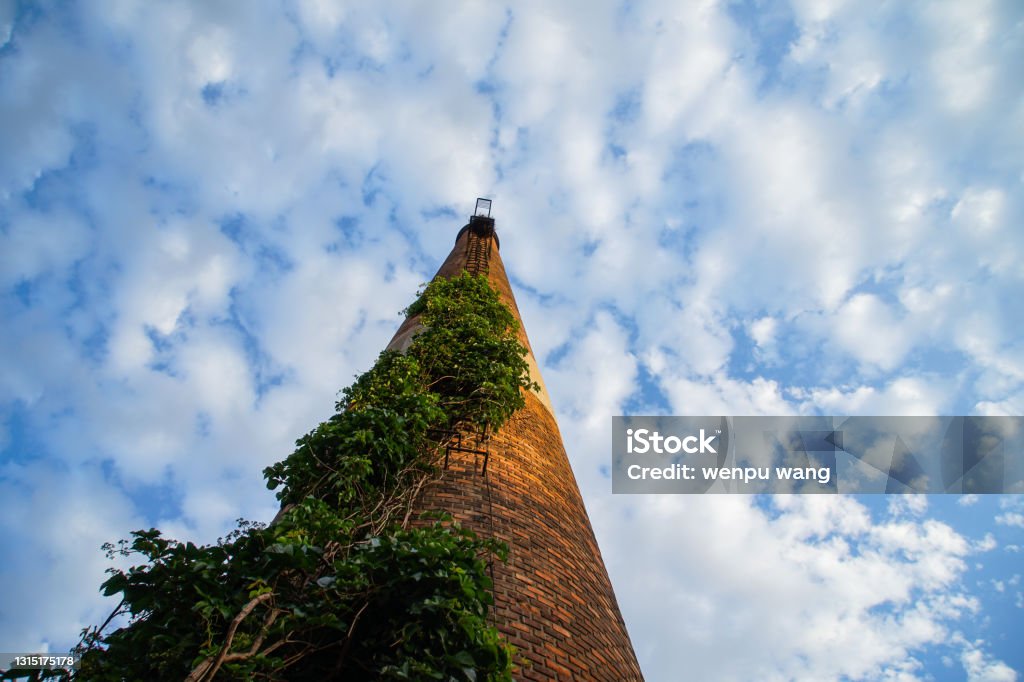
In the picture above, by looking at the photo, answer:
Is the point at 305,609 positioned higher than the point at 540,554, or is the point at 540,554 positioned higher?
the point at 540,554

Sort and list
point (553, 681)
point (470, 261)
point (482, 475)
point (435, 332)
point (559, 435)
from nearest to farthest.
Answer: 1. point (553, 681)
2. point (482, 475)
3. point (435, 332)
4. point (559, 435)
5. point (470, 261)

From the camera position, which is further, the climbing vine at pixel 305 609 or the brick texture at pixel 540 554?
the brick texture at pixel 540 554

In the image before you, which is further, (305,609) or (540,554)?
(540,554)

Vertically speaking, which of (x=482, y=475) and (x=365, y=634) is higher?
(x=482, y=475)

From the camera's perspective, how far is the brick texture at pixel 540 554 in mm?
3998

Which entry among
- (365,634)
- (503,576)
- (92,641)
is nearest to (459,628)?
(365,634)

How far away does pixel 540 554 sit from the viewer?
4.81 m

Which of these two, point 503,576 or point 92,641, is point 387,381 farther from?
point 92,641

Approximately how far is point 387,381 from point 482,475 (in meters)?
1.34

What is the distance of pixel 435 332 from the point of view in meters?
7.00

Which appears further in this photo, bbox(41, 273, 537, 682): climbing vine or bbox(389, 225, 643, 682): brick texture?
bbox(389, 225, 643, 682): brick texture

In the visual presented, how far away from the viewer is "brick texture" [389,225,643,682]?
13.1 feet

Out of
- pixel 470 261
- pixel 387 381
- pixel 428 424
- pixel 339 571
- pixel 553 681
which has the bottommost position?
pixel 553 681

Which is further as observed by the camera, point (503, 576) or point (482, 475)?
point (482, 475)
